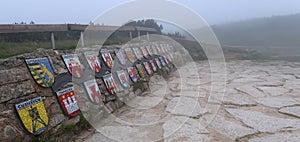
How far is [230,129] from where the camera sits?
→ 231 cm

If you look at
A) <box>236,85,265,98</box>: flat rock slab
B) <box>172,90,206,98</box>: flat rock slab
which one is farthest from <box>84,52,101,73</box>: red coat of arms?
<box>236,85,265,98</box>: flat rock slab

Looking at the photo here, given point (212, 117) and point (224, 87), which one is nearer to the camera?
point (212, 117)

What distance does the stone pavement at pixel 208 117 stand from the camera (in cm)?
220

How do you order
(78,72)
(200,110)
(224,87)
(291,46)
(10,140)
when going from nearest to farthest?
(10,140), (78,72), (200,110), (224,87), (291,46)

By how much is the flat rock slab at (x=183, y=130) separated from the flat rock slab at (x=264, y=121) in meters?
0.58

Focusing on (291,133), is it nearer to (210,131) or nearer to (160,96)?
(210,131)

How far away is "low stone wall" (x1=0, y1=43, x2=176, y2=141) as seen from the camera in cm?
171

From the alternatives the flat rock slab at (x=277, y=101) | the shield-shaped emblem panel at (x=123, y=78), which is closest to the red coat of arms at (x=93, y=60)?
the shield-shaped emblem panel at (x=123, y=78)

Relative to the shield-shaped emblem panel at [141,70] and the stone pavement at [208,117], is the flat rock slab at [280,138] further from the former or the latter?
the shield-shaped emblem panel at [141,70]

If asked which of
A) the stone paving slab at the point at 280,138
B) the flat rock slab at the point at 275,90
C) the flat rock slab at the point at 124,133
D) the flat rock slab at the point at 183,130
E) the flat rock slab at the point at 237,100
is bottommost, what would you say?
the flat rock slab at the point at 275,90

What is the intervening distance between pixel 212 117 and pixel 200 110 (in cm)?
28

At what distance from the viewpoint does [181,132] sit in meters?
2.29

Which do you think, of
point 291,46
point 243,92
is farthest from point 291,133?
point 291,46

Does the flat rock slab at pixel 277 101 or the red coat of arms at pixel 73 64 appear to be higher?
the red coat of arms at pixel 73 64
